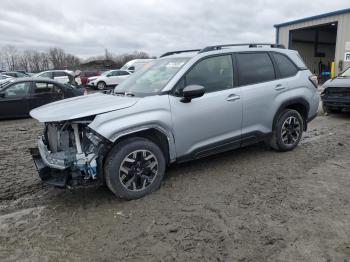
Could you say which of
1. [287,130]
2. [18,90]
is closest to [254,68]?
[287,130]

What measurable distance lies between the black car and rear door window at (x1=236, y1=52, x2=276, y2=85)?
7437 mm

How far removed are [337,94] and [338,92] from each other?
6 centimetres

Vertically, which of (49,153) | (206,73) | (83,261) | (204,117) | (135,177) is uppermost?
(206,73)

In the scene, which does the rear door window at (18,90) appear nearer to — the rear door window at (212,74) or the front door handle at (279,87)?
the rear door window at (212,74)

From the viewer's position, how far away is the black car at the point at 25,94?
9734 mm

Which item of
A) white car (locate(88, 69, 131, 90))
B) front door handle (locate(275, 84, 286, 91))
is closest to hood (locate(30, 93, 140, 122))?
front door handle (locate(275, 84, 286, 91))

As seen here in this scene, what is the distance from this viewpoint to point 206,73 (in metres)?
4.41

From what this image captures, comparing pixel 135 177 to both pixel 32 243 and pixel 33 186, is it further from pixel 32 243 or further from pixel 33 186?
pixel 33 186

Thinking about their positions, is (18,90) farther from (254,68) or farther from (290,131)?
(290,131)

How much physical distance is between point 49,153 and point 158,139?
1.37 meters

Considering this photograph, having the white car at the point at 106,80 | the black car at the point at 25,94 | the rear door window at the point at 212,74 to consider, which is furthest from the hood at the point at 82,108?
the white car at the point at 106,80

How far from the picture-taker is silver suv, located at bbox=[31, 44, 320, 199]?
3.56 meters

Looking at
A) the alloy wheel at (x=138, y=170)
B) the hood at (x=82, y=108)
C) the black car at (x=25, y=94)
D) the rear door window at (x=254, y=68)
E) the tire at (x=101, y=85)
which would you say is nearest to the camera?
the hood at (x=82, y=108)

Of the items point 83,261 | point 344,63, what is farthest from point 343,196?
point 344,63
